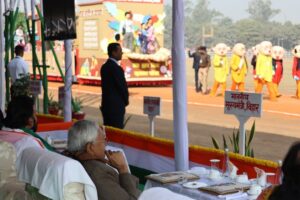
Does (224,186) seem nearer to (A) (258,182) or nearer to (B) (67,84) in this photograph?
(A) (258,182)

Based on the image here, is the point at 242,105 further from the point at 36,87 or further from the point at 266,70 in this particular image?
the point at 266,70

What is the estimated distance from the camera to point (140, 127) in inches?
401

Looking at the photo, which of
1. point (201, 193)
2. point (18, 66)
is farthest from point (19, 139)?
point (18, 66)

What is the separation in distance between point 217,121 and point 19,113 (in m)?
7.51

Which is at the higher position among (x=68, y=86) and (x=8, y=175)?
(x=68, y=86)

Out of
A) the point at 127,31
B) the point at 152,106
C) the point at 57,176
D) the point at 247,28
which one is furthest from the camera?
the point at 247,28

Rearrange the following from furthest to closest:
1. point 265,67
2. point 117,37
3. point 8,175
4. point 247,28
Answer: point 247,28 < point 117,37 < point 265,67 < point 8,175

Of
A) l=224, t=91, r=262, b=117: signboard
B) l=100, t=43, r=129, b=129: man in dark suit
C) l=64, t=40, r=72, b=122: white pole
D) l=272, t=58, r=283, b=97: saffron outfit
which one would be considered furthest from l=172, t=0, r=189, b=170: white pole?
l=272, t=58, r=283, b=97: saffron outfit

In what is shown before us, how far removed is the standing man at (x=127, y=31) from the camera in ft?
64.2

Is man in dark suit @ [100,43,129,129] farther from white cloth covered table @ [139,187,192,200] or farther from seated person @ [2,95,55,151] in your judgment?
white cloth covered table @ [139,187,192,200]

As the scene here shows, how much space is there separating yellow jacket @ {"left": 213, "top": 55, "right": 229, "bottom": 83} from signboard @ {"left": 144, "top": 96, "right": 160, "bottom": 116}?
436 inches

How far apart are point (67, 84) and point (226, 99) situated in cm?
265

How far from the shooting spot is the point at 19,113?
4.02 metres

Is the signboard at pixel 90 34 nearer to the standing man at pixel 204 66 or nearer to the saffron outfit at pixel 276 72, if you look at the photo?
the standing man at pixel 204 66
